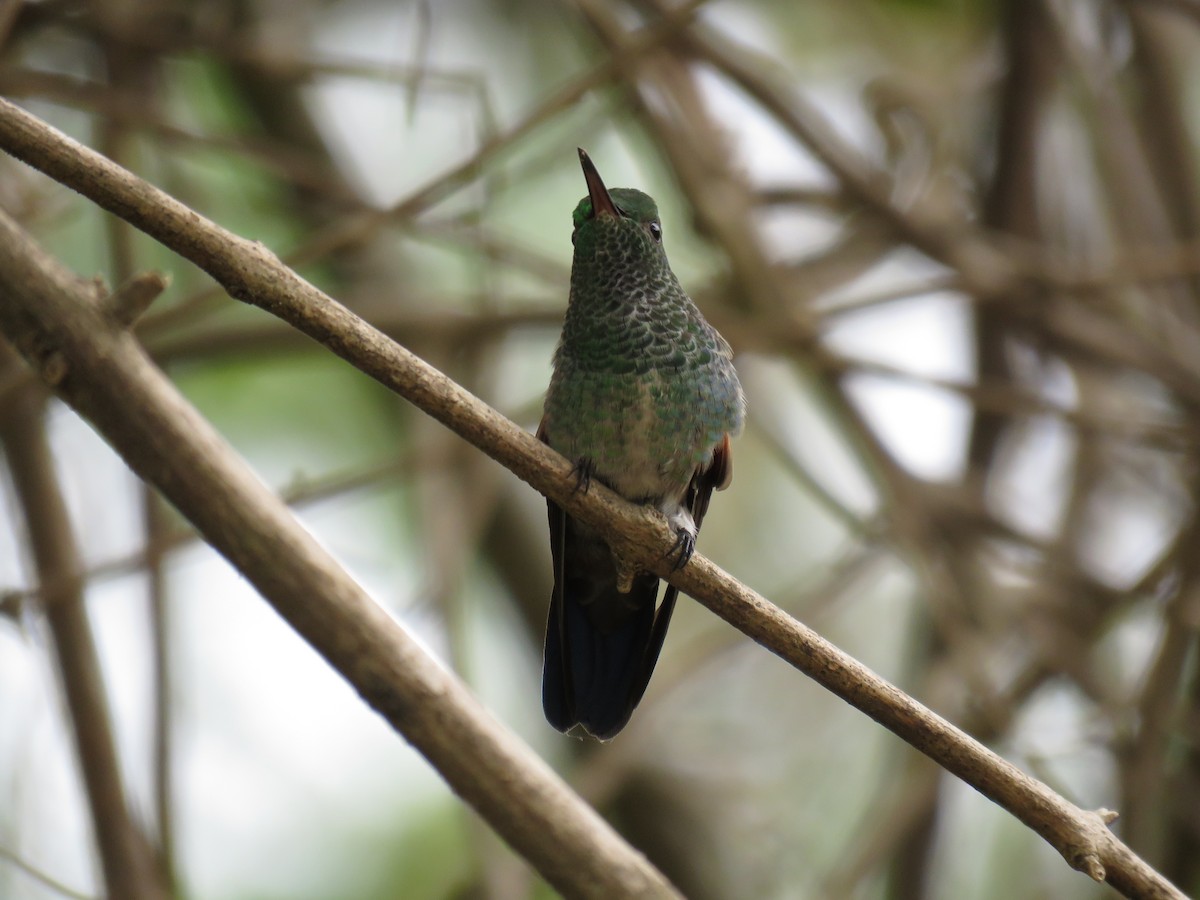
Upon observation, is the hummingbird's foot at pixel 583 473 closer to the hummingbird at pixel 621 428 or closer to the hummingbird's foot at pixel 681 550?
the hummingbird at pixel 621 428

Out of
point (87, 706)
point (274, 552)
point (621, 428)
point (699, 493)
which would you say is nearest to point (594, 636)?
point (699, 493)

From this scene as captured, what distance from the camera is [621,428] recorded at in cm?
266

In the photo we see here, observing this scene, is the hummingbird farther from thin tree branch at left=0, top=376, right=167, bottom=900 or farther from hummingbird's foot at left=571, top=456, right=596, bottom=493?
thin tree branch at left=0, top=376, right=167, bottom=900

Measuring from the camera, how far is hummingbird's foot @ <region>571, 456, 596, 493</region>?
7.15ft

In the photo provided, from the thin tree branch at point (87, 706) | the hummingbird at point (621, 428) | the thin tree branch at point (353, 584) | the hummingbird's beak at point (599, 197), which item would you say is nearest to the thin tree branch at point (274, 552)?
the thin tree branch at point (353, 584)

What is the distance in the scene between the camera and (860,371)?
3.81 meters

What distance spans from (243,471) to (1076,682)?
2.96m

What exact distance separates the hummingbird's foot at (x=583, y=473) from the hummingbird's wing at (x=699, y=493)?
348 mm

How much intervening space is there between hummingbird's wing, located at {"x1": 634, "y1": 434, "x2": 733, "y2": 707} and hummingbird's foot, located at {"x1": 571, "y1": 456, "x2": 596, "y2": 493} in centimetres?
35

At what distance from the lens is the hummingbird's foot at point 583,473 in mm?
2179

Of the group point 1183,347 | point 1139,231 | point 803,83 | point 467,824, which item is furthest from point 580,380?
point 803,83

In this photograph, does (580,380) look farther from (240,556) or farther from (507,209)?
(507,209)

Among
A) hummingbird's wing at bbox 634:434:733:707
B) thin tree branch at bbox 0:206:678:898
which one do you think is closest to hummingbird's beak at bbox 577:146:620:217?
hummingbird's wing at bbox 634:434:733:707

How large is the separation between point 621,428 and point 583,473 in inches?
9.5
